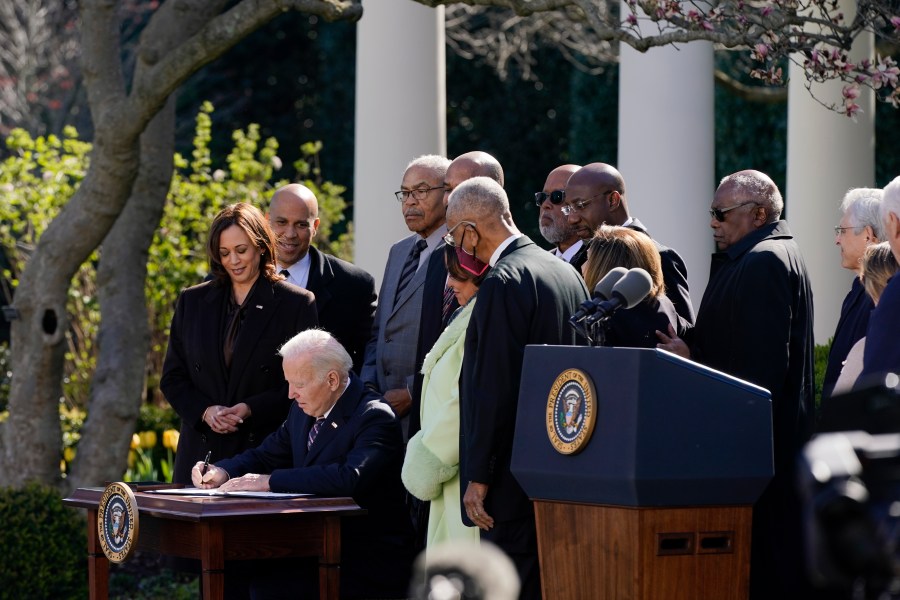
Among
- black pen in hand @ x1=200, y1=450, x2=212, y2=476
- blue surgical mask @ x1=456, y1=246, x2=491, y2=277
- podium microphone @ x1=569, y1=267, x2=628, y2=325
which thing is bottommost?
black pen in hand @ x1=200, y1=450, x2=212, y2=476

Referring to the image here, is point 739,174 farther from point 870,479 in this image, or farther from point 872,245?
point 870,479

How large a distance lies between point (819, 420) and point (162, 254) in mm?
11001

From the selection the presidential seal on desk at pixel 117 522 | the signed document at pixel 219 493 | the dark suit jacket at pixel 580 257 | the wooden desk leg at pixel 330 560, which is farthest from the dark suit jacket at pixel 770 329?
the presidential seal on desk at pixel 117 522

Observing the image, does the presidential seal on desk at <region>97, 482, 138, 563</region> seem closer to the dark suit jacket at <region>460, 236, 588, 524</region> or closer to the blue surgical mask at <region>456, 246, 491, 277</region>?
the dark suit jacket at <region>460, 236, 588, 524</region>

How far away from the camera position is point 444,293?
21.4ft

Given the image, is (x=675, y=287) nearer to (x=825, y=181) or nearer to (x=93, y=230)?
(x=825, y=181)

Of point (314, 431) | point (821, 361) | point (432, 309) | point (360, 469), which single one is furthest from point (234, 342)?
point (821, 361)

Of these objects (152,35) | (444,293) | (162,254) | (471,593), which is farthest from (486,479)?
(162,254)

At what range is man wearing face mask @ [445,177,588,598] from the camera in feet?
17.4

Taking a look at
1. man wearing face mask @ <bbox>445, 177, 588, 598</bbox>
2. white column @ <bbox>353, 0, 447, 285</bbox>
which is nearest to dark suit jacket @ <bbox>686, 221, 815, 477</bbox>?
man wearing face mask @ <bbox>445, 177, 588, 598</bbox>

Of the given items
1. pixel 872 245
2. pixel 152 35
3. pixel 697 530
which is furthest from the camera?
pixel 152 35

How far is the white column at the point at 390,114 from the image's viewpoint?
1038 cm

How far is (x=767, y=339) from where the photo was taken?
5.85 metres

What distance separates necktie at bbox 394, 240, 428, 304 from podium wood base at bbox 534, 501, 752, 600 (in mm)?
2517
